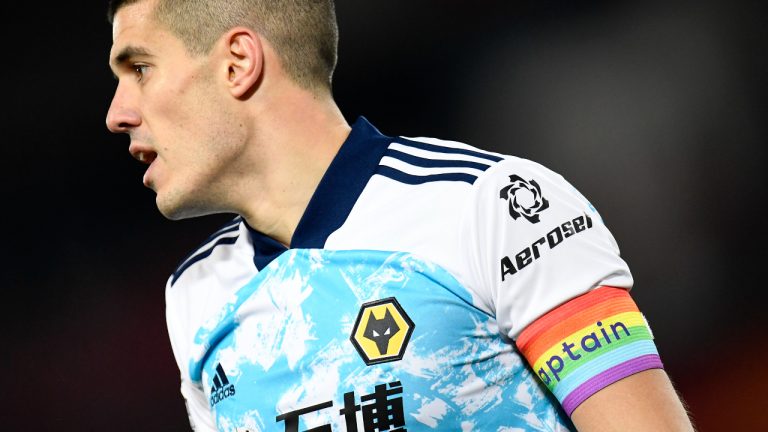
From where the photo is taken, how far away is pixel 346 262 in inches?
46.1

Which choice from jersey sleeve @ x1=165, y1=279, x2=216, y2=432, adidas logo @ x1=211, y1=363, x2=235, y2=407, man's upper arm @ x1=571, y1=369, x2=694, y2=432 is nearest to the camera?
man's upper arm @ x1=571, y1=369, x2=694, y2=432

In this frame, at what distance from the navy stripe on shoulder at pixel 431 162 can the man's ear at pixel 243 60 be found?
207 millimetres

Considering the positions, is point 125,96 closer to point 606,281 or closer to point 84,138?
point 606,281

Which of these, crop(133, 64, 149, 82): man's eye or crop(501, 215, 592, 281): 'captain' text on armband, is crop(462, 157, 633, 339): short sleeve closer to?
crop(501, 215, 592, 281): 'captain' text on armband

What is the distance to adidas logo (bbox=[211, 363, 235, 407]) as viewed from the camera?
4.05 ft

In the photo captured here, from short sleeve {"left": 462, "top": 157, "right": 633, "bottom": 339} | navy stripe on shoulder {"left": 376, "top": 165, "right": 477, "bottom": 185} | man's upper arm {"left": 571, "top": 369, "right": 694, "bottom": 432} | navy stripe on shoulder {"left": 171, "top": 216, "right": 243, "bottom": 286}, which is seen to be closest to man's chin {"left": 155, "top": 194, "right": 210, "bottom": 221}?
navy stripe on shoulder {"left": 171, "top": 216, "right": 243, "bottom": 286}

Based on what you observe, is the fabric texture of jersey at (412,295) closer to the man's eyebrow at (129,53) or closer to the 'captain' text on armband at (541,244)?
the 'captain' text on armband at (541,244)

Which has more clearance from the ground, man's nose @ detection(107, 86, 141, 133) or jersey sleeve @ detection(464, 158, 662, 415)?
man's nose @ detection(107, 86, 141, 133)

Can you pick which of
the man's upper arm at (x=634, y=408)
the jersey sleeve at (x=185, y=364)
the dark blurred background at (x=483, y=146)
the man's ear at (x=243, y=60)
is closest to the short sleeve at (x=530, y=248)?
the man's upper arm at (x=634, y=408)

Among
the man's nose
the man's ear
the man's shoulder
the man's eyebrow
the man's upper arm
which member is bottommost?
the man's upper arm

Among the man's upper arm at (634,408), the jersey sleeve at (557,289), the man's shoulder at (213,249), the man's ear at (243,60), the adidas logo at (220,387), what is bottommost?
the man's upper arm at (634,408)

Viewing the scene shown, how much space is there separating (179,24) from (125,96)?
12cm

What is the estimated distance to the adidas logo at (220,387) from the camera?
4.05 ft

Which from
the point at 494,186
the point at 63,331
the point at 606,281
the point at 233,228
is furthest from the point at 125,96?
the point at 63,331
